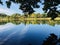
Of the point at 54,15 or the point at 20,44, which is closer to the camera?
the point at 54,15

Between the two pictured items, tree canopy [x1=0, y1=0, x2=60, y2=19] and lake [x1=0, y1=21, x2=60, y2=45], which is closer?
tree canopy [x1=0, y1=0, x2=60, y2=19]

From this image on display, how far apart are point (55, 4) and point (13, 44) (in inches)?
210

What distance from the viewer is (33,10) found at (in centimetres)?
1242

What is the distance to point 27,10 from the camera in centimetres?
1253

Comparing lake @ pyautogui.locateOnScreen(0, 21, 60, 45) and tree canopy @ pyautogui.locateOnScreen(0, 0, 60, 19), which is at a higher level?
tree canopy @ pyautogui.locateOnScreen(0, 0, 60, 19)

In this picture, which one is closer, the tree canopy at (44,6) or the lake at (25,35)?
the tree canopy at (44,6)

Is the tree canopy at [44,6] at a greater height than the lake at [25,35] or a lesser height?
greater

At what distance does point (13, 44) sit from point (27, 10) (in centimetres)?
431

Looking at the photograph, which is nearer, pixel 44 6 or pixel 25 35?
pixel 44 6

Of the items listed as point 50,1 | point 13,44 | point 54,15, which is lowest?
point 13,44

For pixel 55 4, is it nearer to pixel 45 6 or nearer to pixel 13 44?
pixel 45 6

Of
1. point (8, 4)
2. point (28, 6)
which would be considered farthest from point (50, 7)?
point (8, 4)

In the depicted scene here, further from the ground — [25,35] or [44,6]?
[44,6]

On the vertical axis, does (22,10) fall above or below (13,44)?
above
